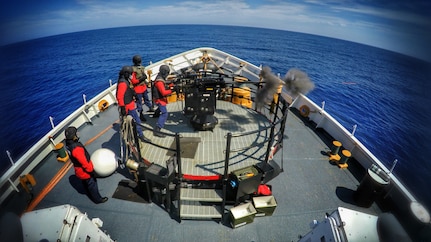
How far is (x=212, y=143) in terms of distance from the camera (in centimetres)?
827

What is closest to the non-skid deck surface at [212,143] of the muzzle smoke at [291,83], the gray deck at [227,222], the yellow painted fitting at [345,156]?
the gray deck at [227,222]

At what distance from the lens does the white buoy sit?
730cm

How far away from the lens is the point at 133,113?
7.90 meters

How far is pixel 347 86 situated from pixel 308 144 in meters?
46.3

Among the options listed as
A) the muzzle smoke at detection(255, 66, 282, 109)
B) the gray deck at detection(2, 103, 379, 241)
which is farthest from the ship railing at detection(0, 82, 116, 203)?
the muzzle smoke at detection(255, 66, 282, 109)

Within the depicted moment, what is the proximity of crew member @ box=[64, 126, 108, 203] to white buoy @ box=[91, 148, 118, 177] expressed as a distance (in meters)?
1.10

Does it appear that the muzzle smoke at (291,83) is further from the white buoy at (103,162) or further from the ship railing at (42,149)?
the ship railing at (42,149)

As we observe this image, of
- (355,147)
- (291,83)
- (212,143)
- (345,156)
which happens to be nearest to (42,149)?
(212,143)

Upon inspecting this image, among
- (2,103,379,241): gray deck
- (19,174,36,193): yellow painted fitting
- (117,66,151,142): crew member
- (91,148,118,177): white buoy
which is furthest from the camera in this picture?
(91,148,118,177): white buoy

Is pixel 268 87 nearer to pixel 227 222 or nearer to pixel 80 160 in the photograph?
pixel 227 222

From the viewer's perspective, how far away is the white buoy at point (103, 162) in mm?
7301

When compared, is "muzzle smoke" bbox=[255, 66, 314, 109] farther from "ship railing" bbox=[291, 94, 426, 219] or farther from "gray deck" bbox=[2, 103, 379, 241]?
"gray deck" bbox=[2, 103, 379, 241]

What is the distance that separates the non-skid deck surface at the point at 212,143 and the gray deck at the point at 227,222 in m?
0.09

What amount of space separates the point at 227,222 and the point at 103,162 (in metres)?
5.14
